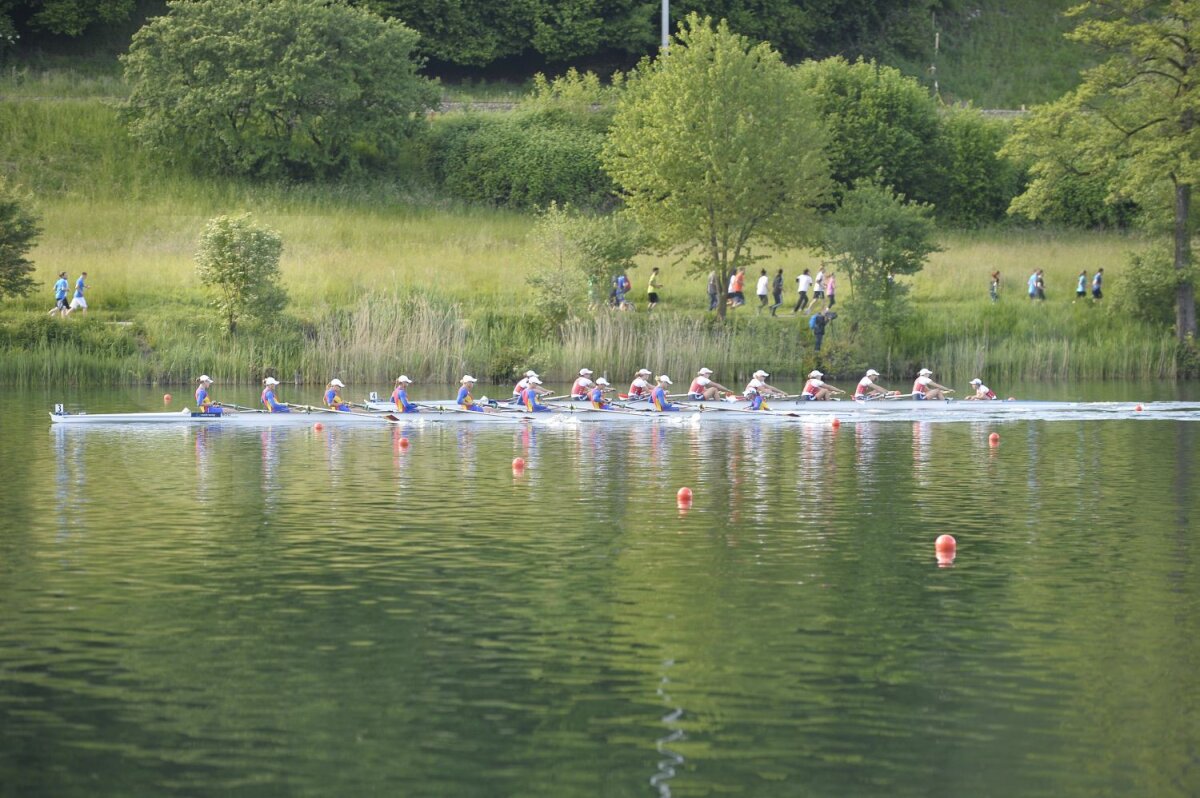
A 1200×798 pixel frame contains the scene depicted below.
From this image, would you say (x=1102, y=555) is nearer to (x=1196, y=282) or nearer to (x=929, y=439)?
(x=929, y=439)

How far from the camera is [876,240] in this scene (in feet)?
164

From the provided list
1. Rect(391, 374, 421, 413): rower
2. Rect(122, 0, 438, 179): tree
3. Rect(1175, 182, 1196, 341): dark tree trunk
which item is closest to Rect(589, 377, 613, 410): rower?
Rect(391, 374, 421, 413): rower

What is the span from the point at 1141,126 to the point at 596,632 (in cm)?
4129

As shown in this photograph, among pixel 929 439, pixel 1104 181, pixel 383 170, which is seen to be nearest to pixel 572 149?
pixel 383 170

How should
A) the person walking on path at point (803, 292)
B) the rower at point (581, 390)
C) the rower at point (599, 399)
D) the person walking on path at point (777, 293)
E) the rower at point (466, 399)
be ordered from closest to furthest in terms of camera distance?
1. the rower at point (466, 399)
2. the rower at point (599, 399)
3. the rower at point (581, 390)
4. the person walking on path at point (803, 292)
5. the person walking on path at point (777, 293)

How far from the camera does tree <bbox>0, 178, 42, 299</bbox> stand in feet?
153

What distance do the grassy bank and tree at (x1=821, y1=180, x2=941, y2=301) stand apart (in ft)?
5.04

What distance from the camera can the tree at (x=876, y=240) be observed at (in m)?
49.9

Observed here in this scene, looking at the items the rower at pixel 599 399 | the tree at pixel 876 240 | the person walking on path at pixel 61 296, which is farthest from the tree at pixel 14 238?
the tree at pixel 876 240

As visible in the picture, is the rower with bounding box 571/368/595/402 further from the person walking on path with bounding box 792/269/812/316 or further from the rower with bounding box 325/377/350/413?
the person walking on path with bounding box 792/269/812/316

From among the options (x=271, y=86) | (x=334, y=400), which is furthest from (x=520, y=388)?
(x=271, y=86)

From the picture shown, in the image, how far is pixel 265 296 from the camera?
154ft

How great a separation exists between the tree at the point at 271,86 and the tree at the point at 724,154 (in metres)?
17.3

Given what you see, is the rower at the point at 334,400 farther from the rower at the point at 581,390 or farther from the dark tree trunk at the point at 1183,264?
the dark tree trunk at the point at 1183,264
